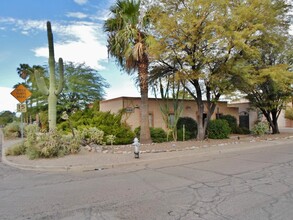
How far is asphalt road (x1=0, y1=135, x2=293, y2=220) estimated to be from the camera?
184 inches

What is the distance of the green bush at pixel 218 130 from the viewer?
62.2ft

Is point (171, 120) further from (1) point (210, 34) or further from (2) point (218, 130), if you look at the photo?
(1) point (210, 34)

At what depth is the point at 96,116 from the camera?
17234 millimetres

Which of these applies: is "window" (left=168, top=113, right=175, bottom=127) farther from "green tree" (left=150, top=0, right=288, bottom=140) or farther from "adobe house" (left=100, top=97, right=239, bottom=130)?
"green tree" (left=150, top=0, right=288, bottom=140)

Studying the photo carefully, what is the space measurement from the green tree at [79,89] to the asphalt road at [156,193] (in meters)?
15.1

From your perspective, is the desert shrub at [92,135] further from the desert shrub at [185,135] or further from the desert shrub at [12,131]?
the desert shrub at [12,131]

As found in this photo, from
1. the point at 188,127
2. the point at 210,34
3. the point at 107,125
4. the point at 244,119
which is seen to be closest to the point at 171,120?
the point at 188,127

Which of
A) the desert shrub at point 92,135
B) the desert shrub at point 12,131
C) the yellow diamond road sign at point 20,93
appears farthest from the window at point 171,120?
the desert shrub at point 12,131

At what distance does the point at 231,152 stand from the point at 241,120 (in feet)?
56.7

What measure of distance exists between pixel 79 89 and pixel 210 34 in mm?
14297

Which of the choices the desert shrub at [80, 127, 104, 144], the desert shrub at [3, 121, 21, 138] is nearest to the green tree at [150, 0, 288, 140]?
the desert shrub at [80, 127, 104, 144]

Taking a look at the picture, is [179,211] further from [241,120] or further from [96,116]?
[241,120]

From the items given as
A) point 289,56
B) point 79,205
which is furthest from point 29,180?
point 289,56

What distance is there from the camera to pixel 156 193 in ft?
19.3
